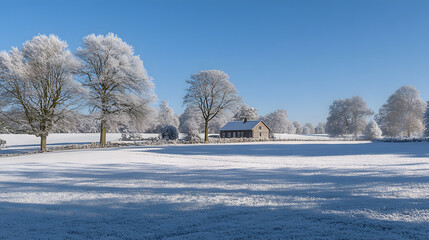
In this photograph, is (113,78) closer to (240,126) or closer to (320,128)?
(240,126)

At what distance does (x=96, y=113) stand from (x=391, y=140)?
3746cm

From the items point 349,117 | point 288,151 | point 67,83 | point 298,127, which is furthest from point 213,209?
point 298,127

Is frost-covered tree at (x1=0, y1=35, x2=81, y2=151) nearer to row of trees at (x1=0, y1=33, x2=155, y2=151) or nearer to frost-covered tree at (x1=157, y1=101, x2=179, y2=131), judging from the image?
row of trees at (x1=0, y1=33, x2=155, y2=151)

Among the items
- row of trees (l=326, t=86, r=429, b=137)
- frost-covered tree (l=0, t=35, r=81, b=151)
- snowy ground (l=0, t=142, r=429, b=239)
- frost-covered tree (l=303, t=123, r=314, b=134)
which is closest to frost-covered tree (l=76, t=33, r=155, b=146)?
frost-covered tree (l=0, t=35, r=81, b=151)

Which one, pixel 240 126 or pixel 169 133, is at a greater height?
pixel 240 126

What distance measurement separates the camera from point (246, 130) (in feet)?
174

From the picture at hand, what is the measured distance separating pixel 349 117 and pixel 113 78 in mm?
54110

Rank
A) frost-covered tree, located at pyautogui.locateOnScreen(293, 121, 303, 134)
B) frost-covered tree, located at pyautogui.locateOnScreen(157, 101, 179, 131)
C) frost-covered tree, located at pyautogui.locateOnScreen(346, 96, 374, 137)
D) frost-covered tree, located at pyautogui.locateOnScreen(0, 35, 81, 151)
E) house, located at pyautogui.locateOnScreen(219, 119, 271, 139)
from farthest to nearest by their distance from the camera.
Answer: frost-covered tree, located at pyautogui.locateOnScreen(293, 121, 303, 134)
frost-covered tree, located at pyautogui.locateOnScreen(157, 101, 179, 131)
frost-covered tree, located at pyautogui.locateOnScreen(346, 96, 374, 137)
house, located at pyautogui.locateOnScreen(219, 119, 271, 139)
frost-covered tree, located at pyautogui.locateOnScreen(0, 35, 81, 151)

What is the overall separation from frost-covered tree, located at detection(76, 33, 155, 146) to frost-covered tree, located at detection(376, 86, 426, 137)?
→ 46.0m

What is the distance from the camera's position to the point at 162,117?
80.4 m

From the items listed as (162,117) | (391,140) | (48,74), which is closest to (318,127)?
(162,117)

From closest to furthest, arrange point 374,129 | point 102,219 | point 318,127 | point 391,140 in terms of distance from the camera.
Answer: point 102,219
point 391,140
point 374,129
point 318,127

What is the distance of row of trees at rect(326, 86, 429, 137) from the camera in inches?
1828

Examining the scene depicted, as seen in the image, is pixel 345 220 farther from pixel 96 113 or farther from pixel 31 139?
pixel 31 139
